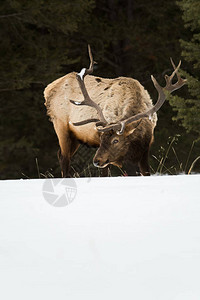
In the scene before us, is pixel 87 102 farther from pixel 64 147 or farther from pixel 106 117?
pixel 64 147

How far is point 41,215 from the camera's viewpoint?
242 centimetres

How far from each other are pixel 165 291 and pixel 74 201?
1.40m

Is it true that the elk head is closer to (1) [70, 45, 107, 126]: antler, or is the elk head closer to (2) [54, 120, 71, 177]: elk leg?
(1) [70, 45, 107, 126]: antler

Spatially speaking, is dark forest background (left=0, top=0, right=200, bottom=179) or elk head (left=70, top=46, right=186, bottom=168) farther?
dark forest background (left=0, top=0, right=200, bottom=179)

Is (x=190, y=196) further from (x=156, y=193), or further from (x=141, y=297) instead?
(x=141, y=297)

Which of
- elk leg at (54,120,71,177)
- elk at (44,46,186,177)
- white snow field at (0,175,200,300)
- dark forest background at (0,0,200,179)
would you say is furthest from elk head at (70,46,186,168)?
dark forest background at (0,0,200,179)

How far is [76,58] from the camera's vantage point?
1242 centimetres

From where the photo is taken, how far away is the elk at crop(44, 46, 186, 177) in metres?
5.31

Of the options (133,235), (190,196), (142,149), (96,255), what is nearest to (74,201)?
(190,196)

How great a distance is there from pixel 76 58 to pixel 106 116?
7.02 m

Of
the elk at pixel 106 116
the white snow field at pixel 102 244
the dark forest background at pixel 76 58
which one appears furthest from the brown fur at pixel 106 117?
the dark forest background at pixel 76 58

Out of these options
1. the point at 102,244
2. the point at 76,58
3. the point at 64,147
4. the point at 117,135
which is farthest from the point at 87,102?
the point at 76,58

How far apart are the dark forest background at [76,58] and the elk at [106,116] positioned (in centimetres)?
382

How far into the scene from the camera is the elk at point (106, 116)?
5309 millimetres
